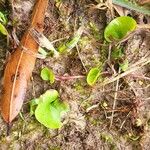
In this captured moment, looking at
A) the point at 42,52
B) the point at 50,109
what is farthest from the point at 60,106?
the point at 42,52

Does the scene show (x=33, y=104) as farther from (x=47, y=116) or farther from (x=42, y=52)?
(x=42, y=52)

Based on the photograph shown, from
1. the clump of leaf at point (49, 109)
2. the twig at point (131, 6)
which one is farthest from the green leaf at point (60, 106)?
the twig at point (131, 6)

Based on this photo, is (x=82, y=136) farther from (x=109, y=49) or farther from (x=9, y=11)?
(x=9, y=11)

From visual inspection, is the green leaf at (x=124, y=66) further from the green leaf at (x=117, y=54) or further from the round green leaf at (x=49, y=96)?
the round green leaf at (x=49, y=96)

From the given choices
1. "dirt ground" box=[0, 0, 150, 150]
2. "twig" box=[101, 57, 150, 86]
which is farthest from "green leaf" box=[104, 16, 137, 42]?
"twig" box=[101, 57, 150, 86]

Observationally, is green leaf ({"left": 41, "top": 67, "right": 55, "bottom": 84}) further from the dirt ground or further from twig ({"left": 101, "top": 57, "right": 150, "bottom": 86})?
twig ({"left": 101, "top": 57, "right": 150, "bottom": 86})

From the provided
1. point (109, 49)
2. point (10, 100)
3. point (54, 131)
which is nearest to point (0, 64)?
point (10, 100)

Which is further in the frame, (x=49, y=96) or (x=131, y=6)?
(x=131, y=6)
